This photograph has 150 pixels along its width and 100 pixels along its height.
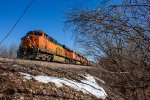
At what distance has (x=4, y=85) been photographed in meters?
5.87

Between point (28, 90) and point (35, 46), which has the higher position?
point (35, 46)

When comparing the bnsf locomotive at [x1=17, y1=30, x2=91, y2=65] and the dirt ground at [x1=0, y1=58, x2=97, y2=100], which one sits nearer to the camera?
the dirt ground at [x1=0, y1=58, x2=97, y2=100]

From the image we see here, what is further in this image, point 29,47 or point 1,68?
point 29,47

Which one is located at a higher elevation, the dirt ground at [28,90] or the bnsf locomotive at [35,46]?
the bnsf locomotive at [35,46]

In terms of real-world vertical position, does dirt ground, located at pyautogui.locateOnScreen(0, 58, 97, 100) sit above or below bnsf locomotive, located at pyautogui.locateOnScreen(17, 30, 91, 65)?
below

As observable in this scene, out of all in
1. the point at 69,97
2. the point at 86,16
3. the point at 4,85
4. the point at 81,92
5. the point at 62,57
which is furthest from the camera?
the point at 62,57

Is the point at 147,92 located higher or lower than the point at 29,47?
lower

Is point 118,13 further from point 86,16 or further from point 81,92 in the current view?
point 81,92

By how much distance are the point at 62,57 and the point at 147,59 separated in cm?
2482

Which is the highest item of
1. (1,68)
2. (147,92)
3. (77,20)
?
(77,20)

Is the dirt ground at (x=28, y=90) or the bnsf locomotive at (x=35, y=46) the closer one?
the dirt ground at (x=28, y=90)

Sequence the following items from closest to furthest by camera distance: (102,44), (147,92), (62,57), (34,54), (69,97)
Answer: (69,97) < (147,92) < (102,44) < (34,54) < (62,57)

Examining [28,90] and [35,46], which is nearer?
[28,90]

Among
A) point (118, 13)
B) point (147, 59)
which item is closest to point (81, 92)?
point (147, 59)
